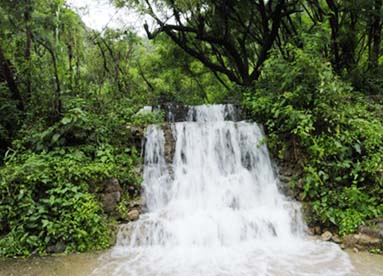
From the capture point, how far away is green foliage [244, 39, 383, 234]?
4.75m

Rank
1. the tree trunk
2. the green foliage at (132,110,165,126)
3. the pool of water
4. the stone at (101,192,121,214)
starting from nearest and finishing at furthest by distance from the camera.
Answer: the pool of water
the stone at (101,192,121,214)
the tree trunk
the green foliage at (132,110,165,126)

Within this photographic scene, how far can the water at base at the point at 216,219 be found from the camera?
12.3 feet

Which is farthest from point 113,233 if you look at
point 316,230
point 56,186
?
point 316,230

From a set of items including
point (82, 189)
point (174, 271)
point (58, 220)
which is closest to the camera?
point (174, 271)

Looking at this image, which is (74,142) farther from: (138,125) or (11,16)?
(11,16)

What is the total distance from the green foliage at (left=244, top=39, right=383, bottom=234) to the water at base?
0.51 m

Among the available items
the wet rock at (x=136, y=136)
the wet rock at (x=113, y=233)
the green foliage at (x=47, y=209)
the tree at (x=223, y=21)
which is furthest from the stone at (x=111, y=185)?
the tree at (x=223, y=21)

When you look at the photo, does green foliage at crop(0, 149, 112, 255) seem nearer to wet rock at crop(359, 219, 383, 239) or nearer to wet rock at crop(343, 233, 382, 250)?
wet rock at crop(343, 233, 382, 250)

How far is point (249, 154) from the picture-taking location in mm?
6438

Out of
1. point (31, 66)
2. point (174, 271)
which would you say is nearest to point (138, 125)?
point (31, 66)

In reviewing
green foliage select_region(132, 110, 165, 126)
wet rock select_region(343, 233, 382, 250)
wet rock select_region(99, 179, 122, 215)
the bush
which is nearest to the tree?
green foliage select_region(132, 110, 165, 126)

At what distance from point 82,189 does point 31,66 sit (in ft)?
12.5

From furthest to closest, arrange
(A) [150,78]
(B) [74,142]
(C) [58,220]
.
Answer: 1. (A) [150,78]
2. (B) [74,142]
3. (C) [58,220]

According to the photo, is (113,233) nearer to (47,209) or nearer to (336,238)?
(47,209)
